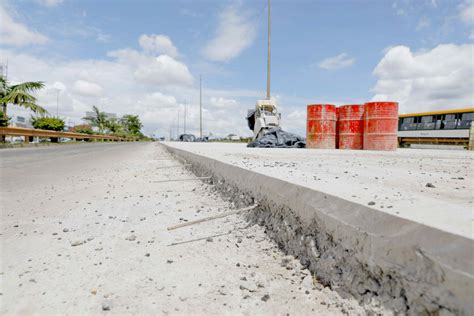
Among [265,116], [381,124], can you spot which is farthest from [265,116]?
[381,124]

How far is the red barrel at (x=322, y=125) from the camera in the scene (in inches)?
441

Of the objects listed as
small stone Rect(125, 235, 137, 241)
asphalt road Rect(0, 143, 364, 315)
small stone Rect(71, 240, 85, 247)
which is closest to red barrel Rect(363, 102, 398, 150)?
asphalt road Rect(0, 143, 364, 315)

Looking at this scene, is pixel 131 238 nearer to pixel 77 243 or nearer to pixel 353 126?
pixel 77 243

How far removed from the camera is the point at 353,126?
1103 centimetres

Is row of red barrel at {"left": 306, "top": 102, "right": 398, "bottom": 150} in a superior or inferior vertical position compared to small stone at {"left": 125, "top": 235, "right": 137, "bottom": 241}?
superior

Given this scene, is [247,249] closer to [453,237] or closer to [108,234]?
[108,234]

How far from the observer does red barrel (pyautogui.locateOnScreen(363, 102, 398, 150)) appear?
9969 mm

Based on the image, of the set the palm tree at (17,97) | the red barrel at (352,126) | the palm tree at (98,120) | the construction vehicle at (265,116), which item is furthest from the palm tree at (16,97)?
the palm tree at (98,120)

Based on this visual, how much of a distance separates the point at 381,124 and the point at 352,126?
116 cm

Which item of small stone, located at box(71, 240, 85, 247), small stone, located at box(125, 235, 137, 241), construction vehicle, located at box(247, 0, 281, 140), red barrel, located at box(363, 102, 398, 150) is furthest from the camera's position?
construction vehicle, located at box(247, 0, 281, 140)

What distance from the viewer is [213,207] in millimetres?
3328

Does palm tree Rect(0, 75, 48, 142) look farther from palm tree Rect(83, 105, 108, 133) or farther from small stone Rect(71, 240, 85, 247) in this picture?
palm tree Rect(83, 105, 108, 133)

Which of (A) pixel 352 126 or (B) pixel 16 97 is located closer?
(A) pixel 352 126

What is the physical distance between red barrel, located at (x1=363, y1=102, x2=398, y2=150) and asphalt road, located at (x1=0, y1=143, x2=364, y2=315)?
336 inches
